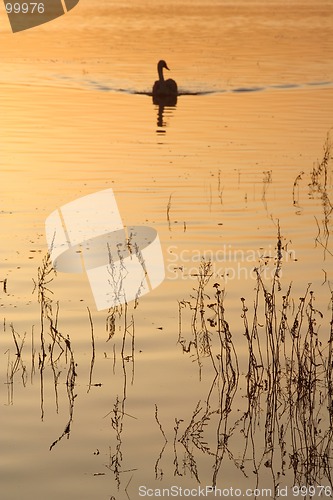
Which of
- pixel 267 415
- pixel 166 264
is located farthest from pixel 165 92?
pixel 267 415

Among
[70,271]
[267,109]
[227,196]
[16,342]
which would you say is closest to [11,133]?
[267,109]

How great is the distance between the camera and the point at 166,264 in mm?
11375

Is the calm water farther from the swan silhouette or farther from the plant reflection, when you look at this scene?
the swan silhouette

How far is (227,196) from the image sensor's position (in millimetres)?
14977

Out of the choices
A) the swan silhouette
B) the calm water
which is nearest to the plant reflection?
the calm water

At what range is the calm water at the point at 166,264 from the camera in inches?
276

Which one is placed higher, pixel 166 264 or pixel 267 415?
pixel 267 415

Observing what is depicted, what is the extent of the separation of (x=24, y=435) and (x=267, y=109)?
58.5 feet

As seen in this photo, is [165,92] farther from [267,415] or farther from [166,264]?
[267,415]

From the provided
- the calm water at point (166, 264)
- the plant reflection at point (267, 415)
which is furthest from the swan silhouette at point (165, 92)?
the plant reflection at point (267, 415)

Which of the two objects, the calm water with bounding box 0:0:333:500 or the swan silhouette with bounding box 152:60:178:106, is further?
the swan silhouette with bounding box 152:60:178:106

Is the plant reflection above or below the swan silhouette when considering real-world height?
above

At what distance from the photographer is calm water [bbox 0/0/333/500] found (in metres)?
7.02

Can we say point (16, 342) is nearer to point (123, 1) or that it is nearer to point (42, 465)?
point (42, 465)
